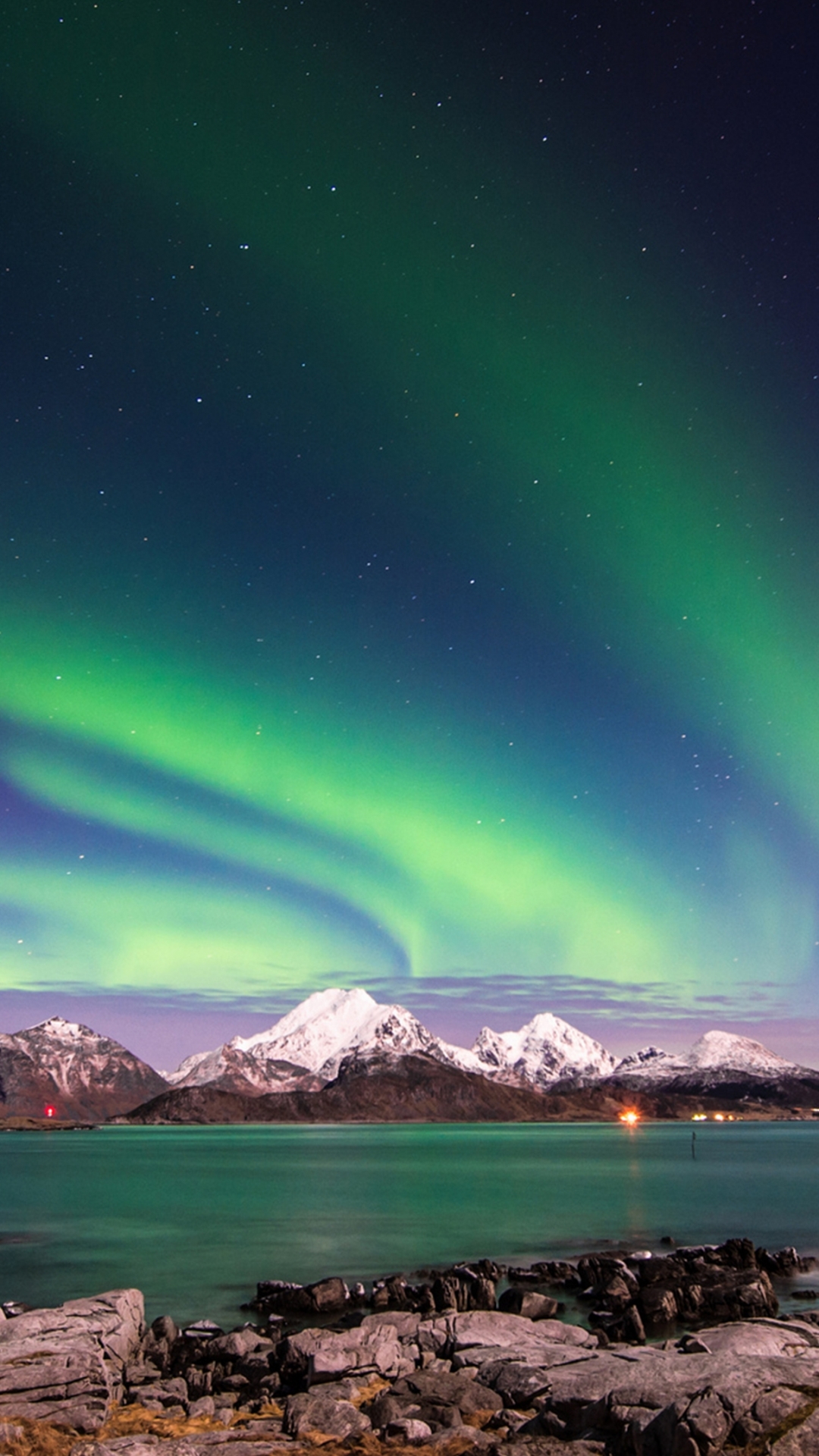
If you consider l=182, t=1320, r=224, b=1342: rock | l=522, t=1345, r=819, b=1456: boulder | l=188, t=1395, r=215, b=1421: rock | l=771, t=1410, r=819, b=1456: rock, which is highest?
l=771, t=1410, r=819, b=1456: rock

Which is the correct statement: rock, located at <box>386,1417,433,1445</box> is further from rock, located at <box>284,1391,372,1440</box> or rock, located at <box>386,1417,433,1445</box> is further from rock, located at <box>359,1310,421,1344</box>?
rock, located at <box>359,1310,421,1344</box>

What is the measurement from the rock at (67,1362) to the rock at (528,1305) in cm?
1205

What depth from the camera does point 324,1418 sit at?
1781 cm

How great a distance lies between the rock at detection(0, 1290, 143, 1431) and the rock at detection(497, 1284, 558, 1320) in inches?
474

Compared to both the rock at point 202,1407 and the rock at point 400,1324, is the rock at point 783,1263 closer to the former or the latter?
the rock at point 400,1324

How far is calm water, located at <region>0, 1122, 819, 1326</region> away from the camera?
43.2m

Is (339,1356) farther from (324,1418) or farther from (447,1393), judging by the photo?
(324,1418)

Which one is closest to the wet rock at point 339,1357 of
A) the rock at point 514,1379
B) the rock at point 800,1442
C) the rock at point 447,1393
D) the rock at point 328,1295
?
the rock at point 447,1393

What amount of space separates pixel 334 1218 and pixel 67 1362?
158 feet

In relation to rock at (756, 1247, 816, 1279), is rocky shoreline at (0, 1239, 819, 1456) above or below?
above

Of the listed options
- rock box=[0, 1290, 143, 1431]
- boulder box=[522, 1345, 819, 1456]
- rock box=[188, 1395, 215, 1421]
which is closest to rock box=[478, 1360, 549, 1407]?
boulder box=[522, 1345, 819, 1456]

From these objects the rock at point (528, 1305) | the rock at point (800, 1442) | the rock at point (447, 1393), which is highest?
the rock at point (800, 1442)

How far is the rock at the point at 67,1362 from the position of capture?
1898 centimetres

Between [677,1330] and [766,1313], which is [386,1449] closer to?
[677,1330]
